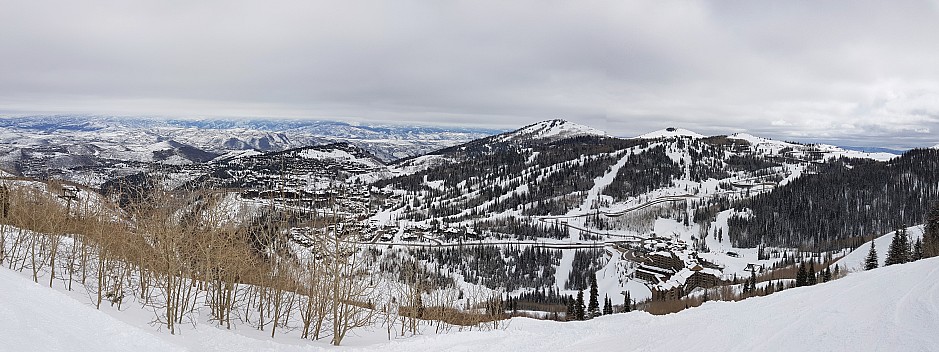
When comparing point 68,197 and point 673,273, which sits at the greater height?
point 68,197

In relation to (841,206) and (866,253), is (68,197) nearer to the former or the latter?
(866,253)

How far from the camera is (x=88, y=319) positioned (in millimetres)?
11055

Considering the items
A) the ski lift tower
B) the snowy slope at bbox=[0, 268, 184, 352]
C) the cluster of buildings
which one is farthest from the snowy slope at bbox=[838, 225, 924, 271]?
the ski lift tower

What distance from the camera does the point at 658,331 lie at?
14.2 m

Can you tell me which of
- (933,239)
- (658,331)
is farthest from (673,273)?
(658,331)

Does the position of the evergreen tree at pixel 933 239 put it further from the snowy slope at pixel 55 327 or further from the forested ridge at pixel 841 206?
the forested ridge at pixel 841 206

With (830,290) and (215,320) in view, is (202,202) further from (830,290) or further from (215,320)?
(830,290)

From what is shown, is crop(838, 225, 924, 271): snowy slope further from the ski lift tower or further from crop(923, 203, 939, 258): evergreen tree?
the ski lift tower

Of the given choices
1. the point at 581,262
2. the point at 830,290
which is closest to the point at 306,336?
the point at 830,290

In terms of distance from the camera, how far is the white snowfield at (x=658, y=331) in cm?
938

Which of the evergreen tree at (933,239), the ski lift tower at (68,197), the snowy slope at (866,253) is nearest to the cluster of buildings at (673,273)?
the snowy slope at (866,253)

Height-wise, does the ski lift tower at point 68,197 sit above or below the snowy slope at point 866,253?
above

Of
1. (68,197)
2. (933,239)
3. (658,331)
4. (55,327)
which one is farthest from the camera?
(933,239)

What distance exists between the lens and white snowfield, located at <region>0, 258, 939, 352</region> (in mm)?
9383
